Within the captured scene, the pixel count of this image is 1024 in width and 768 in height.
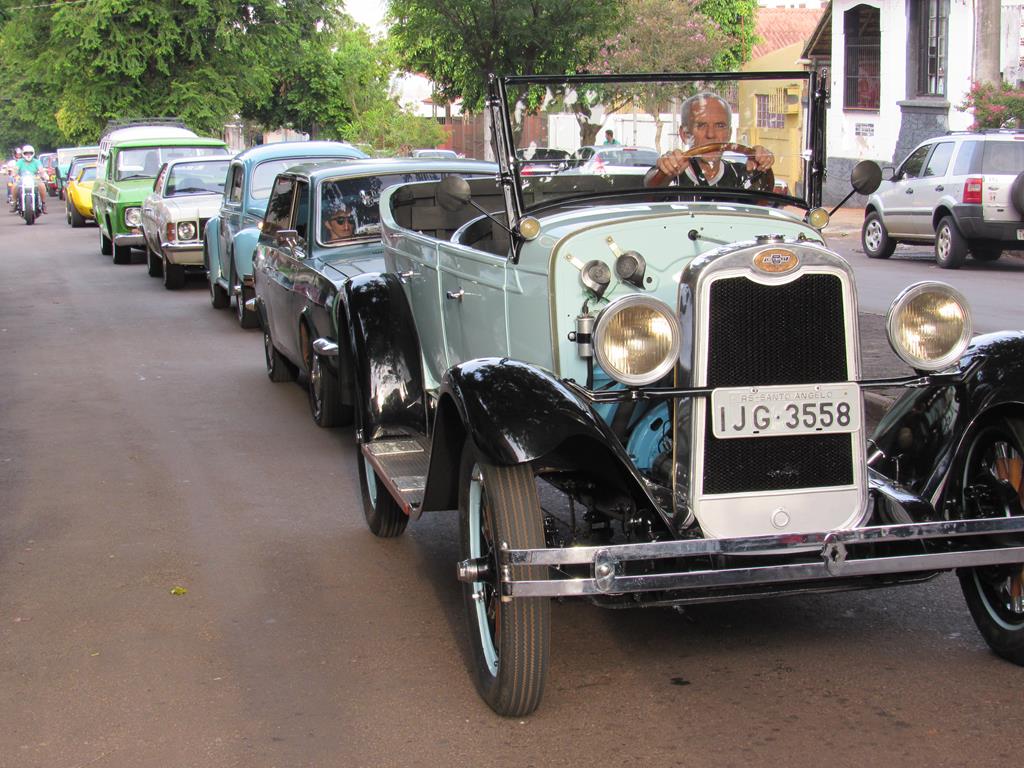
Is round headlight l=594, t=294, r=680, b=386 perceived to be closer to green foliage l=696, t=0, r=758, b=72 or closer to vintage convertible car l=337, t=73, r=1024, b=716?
vintage convertible car l=337, t=73, r=1024, b=716

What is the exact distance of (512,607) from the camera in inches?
154

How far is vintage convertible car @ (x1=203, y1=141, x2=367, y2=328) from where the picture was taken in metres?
12.7

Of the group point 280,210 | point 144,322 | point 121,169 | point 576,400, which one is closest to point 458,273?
point 576,400

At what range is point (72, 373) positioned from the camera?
36.7ft

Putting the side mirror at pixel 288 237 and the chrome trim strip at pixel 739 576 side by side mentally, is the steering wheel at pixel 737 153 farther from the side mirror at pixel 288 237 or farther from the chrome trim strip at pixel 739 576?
the side mirror at pixel 288 237

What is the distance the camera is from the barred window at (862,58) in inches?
1200

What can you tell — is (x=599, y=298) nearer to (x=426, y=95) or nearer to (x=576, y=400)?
(x=576, y=400)

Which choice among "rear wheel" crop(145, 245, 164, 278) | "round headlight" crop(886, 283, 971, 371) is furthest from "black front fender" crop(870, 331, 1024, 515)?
"rear wheel" crop(145, 245, 164, 278)

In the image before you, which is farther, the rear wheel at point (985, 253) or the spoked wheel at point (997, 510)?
the rear wheel at point (985, 253)

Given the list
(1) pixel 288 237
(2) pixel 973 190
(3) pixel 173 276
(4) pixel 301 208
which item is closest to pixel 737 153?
(1) pixel 288 237

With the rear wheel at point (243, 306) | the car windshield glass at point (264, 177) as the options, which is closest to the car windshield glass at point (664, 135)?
the rear wheel at point (243, 306)

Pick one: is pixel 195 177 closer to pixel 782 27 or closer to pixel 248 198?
pixel 248 198

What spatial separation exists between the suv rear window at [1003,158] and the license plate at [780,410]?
48.1 ft

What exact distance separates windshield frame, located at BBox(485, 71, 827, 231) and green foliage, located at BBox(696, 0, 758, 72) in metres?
45.9
